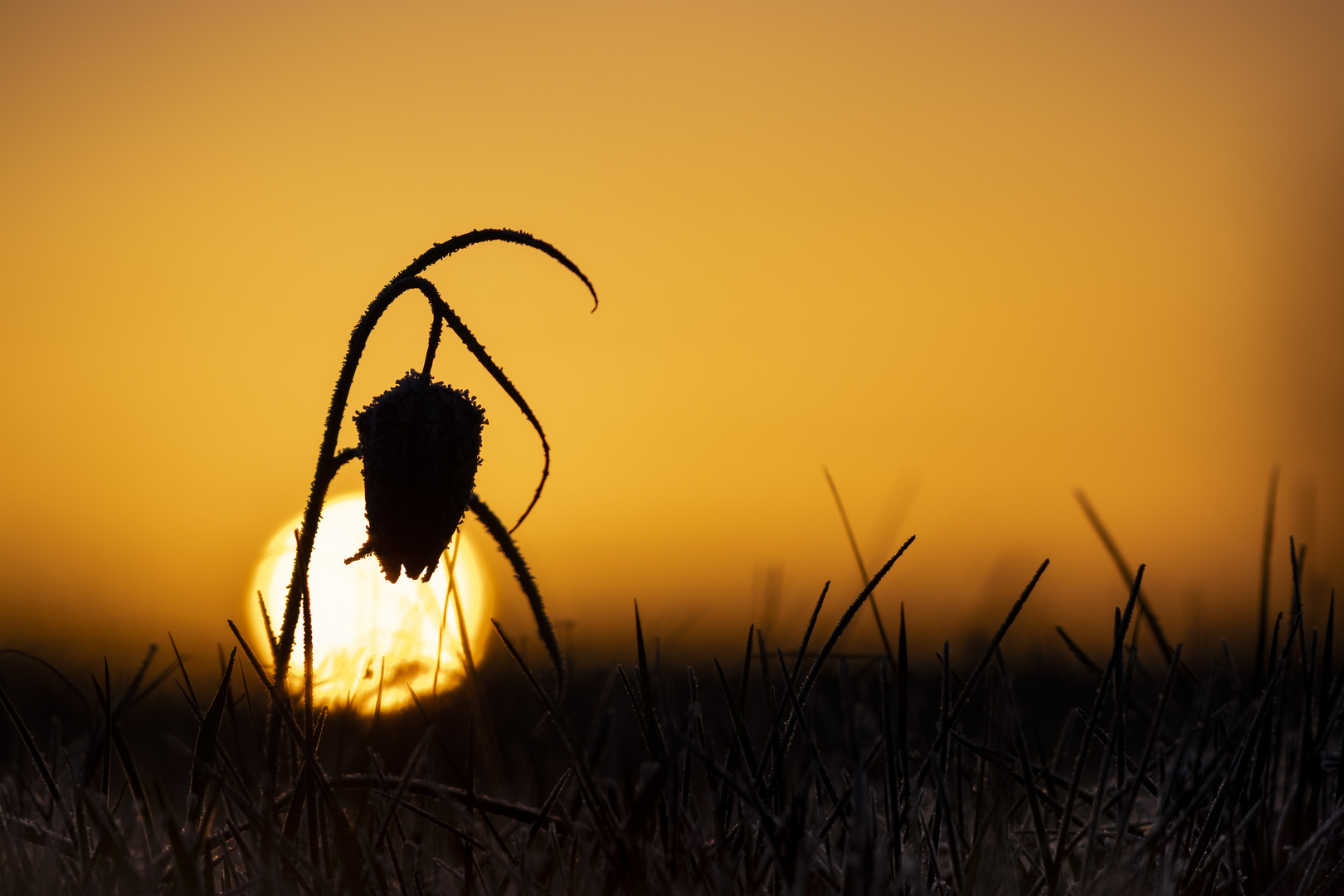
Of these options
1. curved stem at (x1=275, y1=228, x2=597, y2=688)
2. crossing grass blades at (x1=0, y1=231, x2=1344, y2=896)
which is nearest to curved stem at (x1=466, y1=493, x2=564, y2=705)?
crossing grass blades at (x1=0, y1=231, x2=1344, y2=896)

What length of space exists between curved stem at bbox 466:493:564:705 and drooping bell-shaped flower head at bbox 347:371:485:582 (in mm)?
85

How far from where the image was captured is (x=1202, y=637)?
3488 mm

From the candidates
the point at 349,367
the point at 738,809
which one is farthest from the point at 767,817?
the point at 349,367

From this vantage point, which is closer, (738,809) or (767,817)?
(767,817)

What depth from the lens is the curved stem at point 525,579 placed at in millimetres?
2150

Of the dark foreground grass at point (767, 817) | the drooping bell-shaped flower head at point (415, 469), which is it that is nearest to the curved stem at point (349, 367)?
the dark foreground grass at point (767, 817)

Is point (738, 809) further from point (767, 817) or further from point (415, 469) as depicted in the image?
point (415, 469)

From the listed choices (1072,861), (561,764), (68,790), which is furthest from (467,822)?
(561,764)

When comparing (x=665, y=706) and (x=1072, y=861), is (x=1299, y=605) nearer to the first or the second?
(x=1072, y=861)

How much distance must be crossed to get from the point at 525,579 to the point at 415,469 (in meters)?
0.35

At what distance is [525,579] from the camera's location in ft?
7.23

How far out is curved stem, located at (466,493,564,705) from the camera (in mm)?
2150

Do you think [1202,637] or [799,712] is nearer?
[799,712]

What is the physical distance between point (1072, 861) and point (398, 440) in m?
1.48
